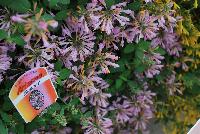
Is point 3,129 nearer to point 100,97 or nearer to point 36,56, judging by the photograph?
point 36,56

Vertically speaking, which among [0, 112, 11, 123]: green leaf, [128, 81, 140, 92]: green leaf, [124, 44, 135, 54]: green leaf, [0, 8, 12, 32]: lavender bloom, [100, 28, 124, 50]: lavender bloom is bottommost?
[0, 112, 11, 123]: green leaf

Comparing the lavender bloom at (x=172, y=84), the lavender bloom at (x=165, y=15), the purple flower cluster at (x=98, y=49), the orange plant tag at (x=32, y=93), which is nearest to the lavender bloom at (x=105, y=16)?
the purple flower cluster at (x=98, y=49)

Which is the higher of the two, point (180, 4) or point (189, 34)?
point (180, 4)

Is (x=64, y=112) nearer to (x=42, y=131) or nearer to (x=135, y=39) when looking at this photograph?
(x=42, y=131)

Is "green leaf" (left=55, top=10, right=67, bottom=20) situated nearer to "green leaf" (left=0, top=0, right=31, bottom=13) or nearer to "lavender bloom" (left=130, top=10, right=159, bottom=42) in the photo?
"green leaf" (left=0, top=0, right=31, bottom=13)

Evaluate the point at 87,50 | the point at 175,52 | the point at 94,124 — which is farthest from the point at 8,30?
the point at 175,52

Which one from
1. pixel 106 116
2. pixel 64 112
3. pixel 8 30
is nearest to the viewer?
pixel 8 30

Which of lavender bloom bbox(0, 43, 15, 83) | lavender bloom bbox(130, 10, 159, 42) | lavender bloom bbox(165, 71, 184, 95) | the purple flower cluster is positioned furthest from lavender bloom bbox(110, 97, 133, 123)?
lavender bloom bbox(0, 43, 15, 83)

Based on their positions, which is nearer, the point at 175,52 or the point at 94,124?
the point at 94,124
